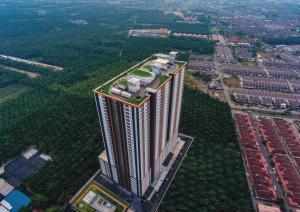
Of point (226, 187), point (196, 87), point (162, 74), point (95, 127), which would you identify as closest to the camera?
point (162, 74)

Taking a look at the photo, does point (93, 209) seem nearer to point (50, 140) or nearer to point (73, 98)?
point (50, 140)

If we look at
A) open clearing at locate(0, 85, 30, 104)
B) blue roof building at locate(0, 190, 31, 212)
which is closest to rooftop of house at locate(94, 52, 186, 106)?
blue roof building at locate(0, 190, 31, 212)

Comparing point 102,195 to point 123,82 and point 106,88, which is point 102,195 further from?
point 123,82

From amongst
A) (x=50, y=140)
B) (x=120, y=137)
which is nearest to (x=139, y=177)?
(x=120, y=137)

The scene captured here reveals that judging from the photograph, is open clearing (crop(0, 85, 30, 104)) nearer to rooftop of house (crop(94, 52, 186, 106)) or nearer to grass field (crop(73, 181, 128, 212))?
grass field (crop(73, 181, 128, 212))

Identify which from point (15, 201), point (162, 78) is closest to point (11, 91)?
point (15, 201)

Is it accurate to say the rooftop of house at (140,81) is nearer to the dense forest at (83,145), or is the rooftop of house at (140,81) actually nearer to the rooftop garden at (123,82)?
the rooftop garden at (123,82)
